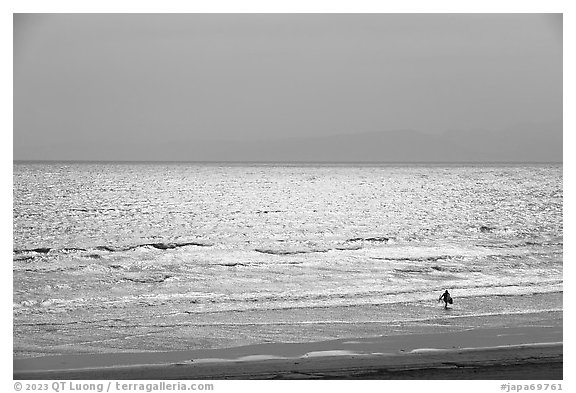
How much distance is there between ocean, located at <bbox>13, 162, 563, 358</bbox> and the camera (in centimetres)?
1194

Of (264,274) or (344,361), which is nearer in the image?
(344,361)

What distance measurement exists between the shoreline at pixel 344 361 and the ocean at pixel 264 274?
20.7 inches

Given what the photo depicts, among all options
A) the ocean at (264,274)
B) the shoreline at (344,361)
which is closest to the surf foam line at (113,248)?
the ocean at (264,274)

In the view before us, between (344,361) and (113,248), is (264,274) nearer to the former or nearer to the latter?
(344,361)

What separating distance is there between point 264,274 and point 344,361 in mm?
8303

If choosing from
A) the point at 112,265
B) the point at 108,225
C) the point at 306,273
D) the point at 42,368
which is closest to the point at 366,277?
the point at 306,273

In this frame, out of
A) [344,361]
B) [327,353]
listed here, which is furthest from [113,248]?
[344,361]

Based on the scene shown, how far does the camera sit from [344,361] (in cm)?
979

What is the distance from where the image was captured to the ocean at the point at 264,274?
470 inches

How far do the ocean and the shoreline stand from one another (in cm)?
52

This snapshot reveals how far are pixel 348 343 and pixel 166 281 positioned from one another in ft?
23.5

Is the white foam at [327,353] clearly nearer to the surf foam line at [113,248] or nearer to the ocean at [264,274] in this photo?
the ocean at [264,274]

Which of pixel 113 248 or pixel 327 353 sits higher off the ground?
pixel 113 248
